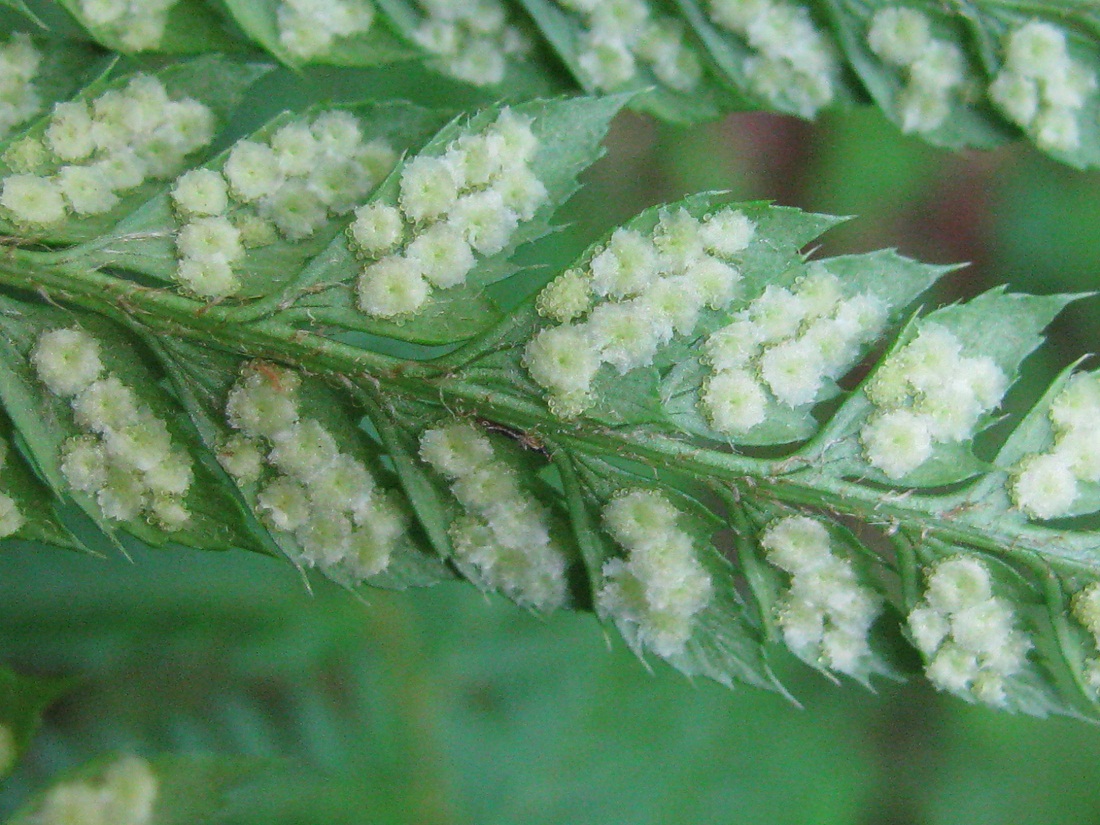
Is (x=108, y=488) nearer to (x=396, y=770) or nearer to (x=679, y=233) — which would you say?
(x=679, y=233)

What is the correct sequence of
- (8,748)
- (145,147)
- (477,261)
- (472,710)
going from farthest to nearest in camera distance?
1. (472,710)
2. (8,748)
3. (145,147)
4. (477,261)

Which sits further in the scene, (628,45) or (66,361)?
(628,45)

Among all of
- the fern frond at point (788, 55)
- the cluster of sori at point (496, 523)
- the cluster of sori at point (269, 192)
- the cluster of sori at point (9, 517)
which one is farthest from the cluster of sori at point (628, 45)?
the cluster of sori at point (9, 517)

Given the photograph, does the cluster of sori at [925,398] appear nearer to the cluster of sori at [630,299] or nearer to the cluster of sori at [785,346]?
the cluster of sori at [785,346]

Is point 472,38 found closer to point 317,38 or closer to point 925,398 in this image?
point 317,38

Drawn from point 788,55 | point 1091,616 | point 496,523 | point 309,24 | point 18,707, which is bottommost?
point 1091,616

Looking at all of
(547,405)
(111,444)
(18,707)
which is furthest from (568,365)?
(18,707)

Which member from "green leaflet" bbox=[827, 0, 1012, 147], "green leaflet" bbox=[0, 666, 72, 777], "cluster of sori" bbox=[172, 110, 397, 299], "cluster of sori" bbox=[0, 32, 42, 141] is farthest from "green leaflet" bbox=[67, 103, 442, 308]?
"green leaflet" bbox=[827, 0, 1012, 147]
